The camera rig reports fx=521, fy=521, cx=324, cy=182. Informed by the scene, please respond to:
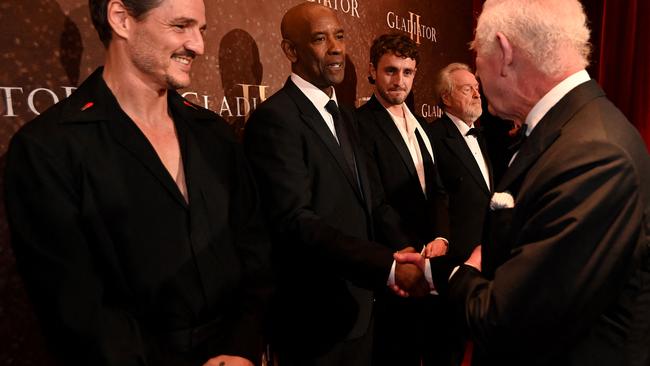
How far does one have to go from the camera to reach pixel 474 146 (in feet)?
10.8

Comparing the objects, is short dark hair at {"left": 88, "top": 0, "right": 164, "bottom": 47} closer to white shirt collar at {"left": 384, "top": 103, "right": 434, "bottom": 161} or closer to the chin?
the chin

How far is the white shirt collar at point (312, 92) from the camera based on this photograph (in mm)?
2240

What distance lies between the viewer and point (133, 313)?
1.45m

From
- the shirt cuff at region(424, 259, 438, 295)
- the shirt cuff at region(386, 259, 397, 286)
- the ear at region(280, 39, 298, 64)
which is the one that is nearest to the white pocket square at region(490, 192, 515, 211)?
the shirt cuff at region(424, 259, 438, 295)

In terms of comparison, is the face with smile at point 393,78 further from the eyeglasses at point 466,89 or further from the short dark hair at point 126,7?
the short dark hair at point 126,7

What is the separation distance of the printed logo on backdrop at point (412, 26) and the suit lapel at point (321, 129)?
1.99 meters

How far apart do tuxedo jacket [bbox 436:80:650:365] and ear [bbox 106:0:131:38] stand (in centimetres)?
116

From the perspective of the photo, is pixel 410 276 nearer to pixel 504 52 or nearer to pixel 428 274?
pixel 428 274

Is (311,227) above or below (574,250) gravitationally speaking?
below

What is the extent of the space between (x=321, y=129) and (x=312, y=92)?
23cm

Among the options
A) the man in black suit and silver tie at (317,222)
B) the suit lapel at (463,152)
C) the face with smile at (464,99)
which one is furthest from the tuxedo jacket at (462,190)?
the man in black suit and silver tie at (317,222)

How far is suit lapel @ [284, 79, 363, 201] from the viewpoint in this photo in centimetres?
211

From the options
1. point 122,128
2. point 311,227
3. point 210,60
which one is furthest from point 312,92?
point 122,128

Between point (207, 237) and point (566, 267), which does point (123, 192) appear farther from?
point (566, 267)
